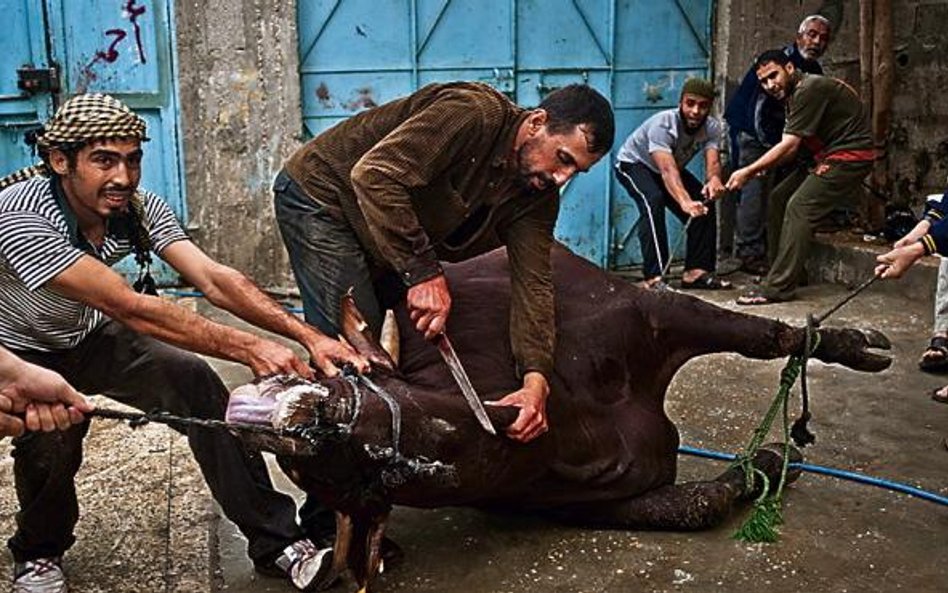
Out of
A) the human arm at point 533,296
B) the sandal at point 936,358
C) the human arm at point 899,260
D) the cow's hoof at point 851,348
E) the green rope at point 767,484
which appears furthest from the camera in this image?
the sandal at point 936,358

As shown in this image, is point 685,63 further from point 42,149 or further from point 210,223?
point 42,149

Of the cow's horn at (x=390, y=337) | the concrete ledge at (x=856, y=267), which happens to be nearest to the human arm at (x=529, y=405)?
the cow's horn at (x=390, y=337)

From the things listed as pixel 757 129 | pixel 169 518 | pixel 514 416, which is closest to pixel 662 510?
pixel 514 416

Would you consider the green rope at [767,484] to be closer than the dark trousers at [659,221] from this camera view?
Yes

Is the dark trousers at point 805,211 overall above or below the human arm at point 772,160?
below

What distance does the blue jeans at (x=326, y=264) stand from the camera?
3.36 metres

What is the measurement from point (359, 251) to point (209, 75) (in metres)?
4.46

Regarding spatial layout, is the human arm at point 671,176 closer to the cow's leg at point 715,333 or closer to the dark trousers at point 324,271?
the cow's leg at point 715,333

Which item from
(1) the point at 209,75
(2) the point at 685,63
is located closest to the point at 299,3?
(1) the point at 209,75

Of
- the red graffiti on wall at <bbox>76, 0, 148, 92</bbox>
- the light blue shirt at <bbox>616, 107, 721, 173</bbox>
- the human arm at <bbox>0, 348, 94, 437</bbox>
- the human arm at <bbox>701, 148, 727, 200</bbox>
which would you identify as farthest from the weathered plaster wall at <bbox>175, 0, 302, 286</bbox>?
the human arm at <bbox>0, 348, 94, 437</bbox>

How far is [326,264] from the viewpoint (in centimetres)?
338

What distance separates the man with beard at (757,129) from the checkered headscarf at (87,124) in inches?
219

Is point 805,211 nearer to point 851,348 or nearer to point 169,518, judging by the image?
point 851,348

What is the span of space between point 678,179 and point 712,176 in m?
0.23
